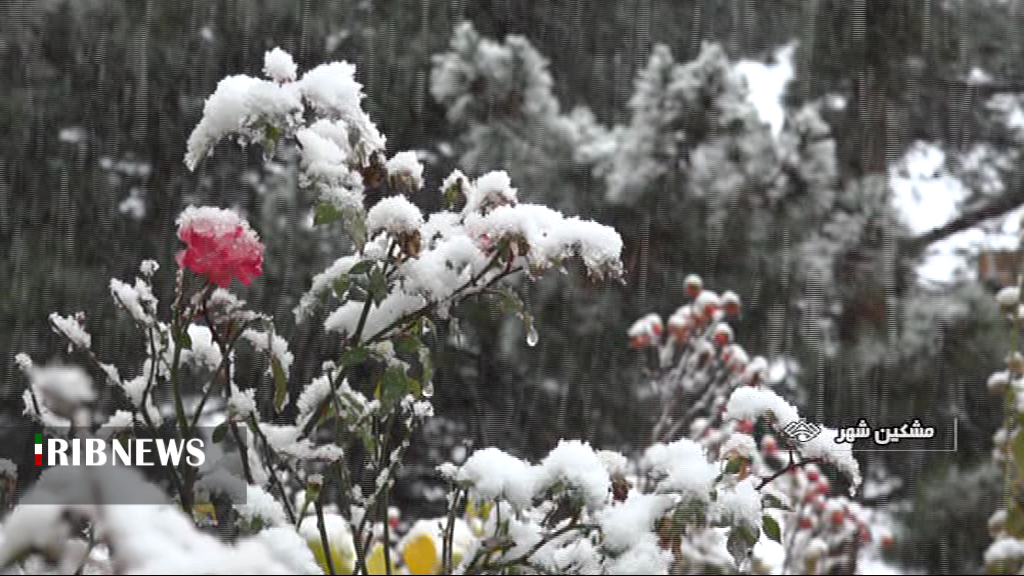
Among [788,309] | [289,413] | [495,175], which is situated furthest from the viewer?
[788,309]

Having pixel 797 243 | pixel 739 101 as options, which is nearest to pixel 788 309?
pixel 797 243

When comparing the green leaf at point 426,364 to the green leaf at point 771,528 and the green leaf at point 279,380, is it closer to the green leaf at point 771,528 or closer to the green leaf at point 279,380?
the green leaf at point 279,380

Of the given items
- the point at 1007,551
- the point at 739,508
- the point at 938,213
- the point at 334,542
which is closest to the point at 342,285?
the point at 739,508

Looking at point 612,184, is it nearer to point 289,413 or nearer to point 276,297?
point 276,297

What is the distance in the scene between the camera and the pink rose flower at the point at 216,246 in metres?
0.84

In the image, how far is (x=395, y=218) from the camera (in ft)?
2.83

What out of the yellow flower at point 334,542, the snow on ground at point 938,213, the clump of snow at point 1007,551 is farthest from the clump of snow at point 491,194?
the snow on ground at point 938,213

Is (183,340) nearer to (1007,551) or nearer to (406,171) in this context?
(406,171)

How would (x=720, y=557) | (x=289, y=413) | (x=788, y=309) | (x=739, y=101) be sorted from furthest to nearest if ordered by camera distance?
(x=788, y=309) → (x=739, y=101) → (x=289, y=413) → (x=720, y=557)

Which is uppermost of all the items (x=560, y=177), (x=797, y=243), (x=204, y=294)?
(x=560, y=177)

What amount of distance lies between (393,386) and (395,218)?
0.14m

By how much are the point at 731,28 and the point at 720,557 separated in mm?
3932

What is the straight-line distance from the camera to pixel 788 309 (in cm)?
425

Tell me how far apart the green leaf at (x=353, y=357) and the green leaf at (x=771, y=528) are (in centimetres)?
33
